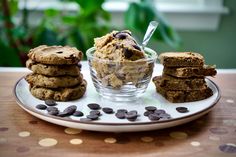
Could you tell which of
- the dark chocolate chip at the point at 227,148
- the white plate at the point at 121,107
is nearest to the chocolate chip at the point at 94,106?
the white plate at the point at 121,107

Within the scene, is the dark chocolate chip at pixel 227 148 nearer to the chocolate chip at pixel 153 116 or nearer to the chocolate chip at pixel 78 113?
the chocolate chip at pixel 153 116

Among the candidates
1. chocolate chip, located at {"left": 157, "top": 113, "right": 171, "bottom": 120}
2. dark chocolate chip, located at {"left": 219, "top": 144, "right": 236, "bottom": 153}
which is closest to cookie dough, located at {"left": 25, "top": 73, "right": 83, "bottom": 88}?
chocolate chip, located at {"left": 157, "top": 113, "right": 171, "bottom": 120}

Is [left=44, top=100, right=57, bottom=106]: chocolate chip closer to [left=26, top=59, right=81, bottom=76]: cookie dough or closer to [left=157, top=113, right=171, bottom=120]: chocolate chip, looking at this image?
[left=26, top=59, right=81, bottom=76]: cookie dough

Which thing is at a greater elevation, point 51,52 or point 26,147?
point 51,52

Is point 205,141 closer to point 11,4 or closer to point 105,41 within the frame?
point 105,41

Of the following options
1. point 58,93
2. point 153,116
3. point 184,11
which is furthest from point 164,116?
point 184,11

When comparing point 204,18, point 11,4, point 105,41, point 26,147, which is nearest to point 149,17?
point 204,18
